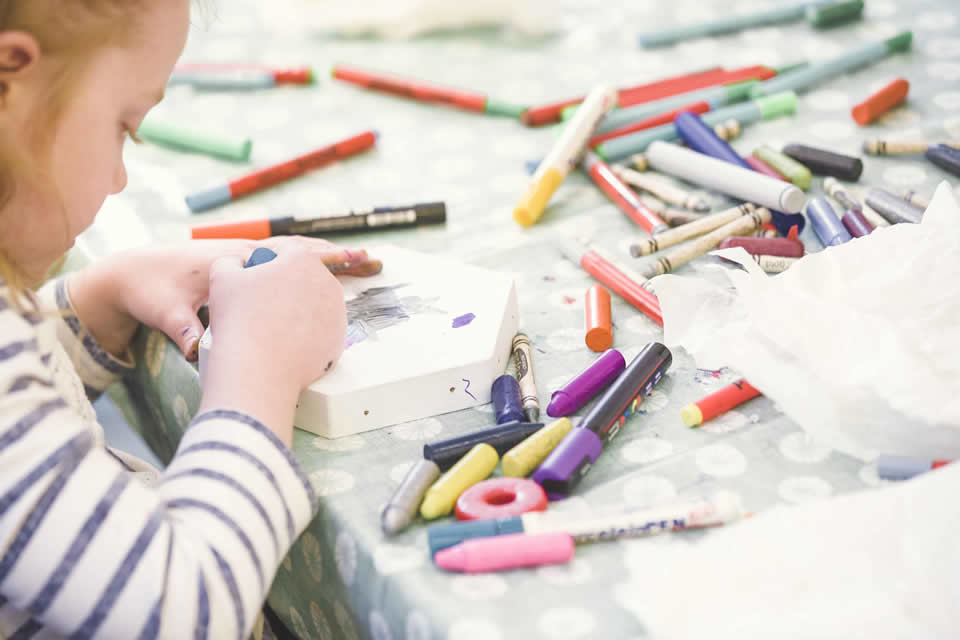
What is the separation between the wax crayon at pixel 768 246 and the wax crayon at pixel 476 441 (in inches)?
9.4

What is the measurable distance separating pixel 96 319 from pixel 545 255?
1.12ft

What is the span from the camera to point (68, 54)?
46 centimetres

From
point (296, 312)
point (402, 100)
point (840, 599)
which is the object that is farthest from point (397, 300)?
point (402, 100)

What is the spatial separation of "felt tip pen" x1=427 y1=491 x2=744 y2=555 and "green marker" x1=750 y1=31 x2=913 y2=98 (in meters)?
0.60

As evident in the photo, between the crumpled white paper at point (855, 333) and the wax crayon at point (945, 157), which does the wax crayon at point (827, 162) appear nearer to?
the wax crayon at point (945, 157)

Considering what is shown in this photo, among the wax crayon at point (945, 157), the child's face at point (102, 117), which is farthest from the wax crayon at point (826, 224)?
the child's face at point (102, 117)

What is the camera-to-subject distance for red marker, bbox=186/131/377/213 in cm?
81

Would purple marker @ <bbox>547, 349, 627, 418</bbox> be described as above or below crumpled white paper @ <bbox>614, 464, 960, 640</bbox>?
below

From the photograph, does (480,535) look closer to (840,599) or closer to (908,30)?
(840,599)

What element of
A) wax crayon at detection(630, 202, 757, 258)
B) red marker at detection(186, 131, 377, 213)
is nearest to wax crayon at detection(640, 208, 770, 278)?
wax crayon at detection(630, 202, 757, 258)

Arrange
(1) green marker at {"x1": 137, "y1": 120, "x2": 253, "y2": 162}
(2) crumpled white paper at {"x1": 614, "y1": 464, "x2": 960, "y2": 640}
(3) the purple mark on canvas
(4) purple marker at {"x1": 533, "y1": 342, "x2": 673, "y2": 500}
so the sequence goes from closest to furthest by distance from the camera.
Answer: (2) crumpled white paper at {"x1": 614, "y1": 464, "x2": 960, "y2": 640} < (4) purple marker at {"x1": 533, "y1": 342, "x2": 673, "y2": 500} < (3) the purple mark on canvas < (1) green marker at {"x1": 137, "y1": 120, "x2": 253, "y2": 162}

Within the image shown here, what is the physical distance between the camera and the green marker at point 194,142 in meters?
0.89

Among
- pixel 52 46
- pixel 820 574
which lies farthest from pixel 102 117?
pixel 820 574

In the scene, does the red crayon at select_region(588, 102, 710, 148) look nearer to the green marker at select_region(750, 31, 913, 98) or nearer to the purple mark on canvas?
the green marker at select_region(750, 31, 913, 98)
